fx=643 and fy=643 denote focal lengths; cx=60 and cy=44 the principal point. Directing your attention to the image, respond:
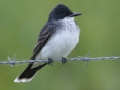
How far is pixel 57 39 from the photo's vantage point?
8.88m

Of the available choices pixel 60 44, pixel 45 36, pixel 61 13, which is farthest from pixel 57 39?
pixel 61 13

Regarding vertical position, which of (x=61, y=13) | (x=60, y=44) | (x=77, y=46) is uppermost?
(x=61, y=13)

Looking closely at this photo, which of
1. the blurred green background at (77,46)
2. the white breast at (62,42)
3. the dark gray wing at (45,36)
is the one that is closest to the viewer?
the white breast at (62,42)

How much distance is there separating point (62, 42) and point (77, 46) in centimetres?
358

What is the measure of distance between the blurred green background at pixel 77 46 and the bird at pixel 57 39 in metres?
2.27

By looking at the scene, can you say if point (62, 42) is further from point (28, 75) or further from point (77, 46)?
point (77, 46)

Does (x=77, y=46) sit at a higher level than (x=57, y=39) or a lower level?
lower

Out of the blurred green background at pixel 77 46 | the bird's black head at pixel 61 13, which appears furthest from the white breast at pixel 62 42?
the blurred green background at pixel 77 46

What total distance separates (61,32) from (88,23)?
419 centimetres

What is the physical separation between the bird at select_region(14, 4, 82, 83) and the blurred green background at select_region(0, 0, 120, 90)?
7.43 feet

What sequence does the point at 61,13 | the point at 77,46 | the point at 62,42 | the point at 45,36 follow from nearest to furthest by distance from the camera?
the point at 62,42 < the point at 45,36 < the point at 61,13 < the point at 77,46

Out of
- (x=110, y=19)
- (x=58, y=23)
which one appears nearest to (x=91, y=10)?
(x=110, y=19)

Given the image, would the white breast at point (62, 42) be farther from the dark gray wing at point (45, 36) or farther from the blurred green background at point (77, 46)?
the blurred green background at point (77, 46)

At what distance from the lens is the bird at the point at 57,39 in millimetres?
8891
